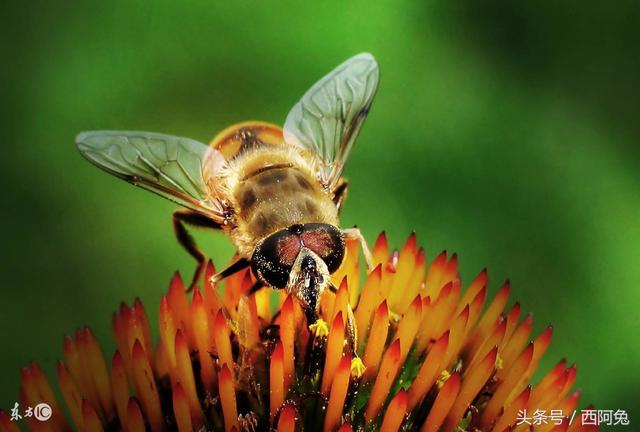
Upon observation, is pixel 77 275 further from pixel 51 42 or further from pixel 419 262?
pixel 419 262

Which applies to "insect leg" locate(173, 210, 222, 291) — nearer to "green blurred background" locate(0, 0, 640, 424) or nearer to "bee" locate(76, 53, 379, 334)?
"bee" locate(76, 53, 379, 334)

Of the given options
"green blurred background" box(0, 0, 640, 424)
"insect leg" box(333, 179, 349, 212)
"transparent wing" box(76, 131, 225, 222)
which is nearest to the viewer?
"transparent wing" box(76, 131, 225, 222)

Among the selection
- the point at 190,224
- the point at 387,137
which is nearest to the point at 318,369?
the point at 190,224

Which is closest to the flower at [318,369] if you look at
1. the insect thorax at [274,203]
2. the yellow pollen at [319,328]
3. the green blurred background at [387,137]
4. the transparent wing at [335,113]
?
the yellow pollen at [319,328]

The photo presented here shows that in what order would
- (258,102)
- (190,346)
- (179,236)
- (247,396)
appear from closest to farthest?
1. (247,396)
2. (190,346)
3. (179,236)
4. (258,102)

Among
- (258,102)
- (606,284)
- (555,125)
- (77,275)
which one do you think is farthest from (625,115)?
(77,275)

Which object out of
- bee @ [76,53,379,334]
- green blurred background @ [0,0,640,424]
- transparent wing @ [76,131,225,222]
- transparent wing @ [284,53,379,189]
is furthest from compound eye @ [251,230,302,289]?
green blurred background @ [0,0,640,424]

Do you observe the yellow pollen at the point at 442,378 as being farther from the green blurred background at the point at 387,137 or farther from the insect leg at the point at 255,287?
the green blurred background at the point at 387,137
